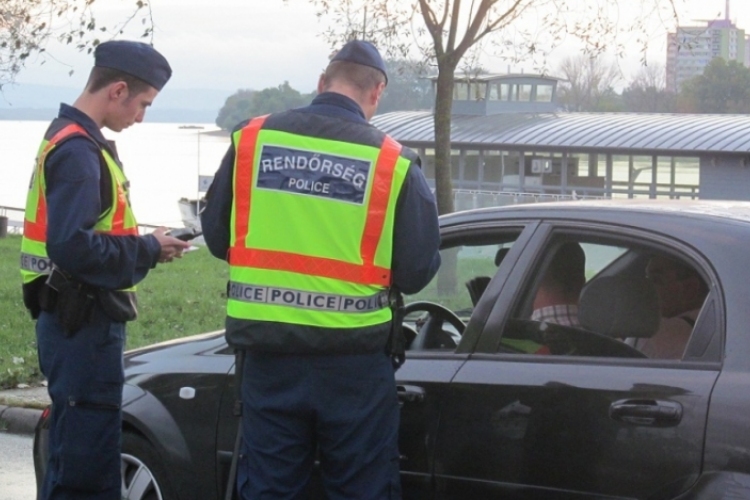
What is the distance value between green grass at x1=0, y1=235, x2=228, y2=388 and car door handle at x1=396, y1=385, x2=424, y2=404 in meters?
5.46

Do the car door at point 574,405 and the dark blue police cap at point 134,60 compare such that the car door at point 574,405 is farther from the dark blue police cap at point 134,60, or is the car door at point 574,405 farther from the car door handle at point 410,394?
the dark blue police cap at point 134,60

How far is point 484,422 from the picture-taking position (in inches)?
138

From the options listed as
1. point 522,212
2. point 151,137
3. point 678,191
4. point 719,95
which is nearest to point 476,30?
point 522,212

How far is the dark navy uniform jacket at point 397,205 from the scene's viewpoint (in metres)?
3.41

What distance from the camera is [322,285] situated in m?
3.37

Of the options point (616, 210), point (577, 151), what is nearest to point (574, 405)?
point (616, 210)

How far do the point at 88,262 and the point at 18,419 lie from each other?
14.0 feet

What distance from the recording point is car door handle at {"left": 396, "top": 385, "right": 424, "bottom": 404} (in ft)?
12.1

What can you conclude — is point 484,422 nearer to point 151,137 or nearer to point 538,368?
point 538,368

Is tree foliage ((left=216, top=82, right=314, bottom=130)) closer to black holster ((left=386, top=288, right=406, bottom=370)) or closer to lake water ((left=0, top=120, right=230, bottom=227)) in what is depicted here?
lake water ((left=0, top=120, right=230, bottom=227))

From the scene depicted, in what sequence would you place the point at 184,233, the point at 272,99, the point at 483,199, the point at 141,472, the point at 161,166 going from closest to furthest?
the point at 184,233, the point at 141,472, the point at 272,99, the point at 483,199, the point at 161,166

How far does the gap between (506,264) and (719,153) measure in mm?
41060

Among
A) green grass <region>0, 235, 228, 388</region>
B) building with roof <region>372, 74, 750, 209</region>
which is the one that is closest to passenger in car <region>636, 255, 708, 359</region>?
green grass <region>0, 235, 228, 388</region>

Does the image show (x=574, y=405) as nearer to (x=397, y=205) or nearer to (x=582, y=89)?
(x=397, y=205)
